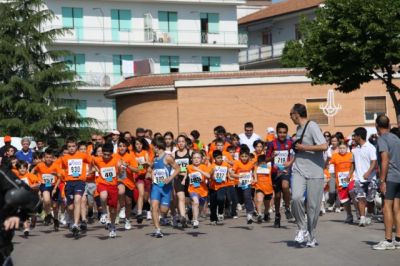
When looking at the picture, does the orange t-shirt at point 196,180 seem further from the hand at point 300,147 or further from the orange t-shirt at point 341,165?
the hand at point 300,147

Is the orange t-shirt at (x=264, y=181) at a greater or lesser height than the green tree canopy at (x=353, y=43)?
lesser

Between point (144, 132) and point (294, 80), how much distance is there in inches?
956

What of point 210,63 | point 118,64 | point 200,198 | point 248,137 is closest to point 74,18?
point 118,64

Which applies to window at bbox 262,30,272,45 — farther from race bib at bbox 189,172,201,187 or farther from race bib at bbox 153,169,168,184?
race bib at bbox 153,169,168,184

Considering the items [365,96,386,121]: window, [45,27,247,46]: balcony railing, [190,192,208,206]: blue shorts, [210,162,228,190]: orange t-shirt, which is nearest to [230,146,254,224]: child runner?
[210,162,228,190]: orange t-shirt

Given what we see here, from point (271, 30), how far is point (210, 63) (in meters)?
7.05

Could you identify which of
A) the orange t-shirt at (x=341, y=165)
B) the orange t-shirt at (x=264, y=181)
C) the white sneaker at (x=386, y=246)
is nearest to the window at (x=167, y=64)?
the orange t-shirt at (x=341, y=165)

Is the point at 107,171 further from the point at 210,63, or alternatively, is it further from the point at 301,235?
the point at 210,63

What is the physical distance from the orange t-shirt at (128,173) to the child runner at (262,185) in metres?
2.51

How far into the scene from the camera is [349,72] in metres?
37.5

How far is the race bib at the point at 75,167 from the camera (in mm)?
17938

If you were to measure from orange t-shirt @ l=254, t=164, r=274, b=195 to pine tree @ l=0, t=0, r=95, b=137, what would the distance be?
98.9 ft

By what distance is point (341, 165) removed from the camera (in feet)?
63.7

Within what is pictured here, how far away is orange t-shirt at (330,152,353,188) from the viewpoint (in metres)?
19.1
